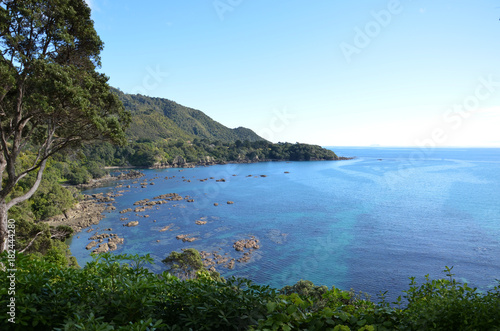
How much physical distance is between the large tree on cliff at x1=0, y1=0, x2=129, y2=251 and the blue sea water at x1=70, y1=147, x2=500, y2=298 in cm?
1921

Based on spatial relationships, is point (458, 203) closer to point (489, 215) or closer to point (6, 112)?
point (489, 215)

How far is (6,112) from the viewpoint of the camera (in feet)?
32.4

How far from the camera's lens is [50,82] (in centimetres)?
845

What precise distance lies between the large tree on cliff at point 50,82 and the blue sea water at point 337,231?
19.2 meters

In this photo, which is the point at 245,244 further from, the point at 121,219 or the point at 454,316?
the point at 454,316

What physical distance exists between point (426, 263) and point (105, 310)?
3333 cm

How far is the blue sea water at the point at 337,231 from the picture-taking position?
26.8 meters

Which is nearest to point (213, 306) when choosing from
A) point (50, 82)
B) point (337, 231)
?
point (50, 82)

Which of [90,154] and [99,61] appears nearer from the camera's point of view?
[99,61]

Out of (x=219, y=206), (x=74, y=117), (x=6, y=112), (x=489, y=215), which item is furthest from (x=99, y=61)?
(x=489, y=215)

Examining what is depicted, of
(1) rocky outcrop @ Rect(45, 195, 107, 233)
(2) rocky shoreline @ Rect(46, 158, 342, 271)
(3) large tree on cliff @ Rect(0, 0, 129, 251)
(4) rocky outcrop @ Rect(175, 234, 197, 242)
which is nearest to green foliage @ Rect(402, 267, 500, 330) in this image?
(3) large tree on cliff @ Rect(0, 0, 129, 251)

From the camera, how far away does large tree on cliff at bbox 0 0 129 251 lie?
8.59m

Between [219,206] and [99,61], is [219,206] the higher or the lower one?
the lower one

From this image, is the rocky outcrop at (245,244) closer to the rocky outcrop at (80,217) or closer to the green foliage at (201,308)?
the rocky outcrop at (80,217)
